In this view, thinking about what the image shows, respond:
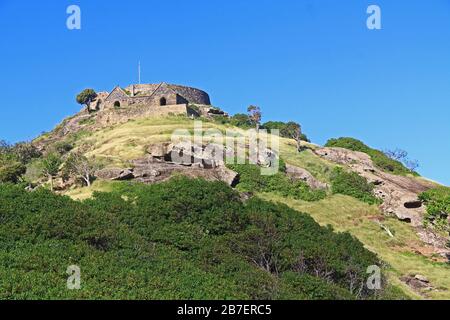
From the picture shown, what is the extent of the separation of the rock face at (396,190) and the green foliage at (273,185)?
246 inches

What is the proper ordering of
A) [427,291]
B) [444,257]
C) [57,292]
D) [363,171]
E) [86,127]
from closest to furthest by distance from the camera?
[57,292], [427,291], [444,257], [363,171], [86,127]

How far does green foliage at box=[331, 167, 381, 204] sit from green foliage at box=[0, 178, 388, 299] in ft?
52.7

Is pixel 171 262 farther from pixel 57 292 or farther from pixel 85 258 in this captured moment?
pixel 57 292

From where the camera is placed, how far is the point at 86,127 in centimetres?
7700

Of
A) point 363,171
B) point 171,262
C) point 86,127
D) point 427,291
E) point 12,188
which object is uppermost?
point 86,127

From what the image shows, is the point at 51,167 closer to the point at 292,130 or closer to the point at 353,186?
the point at 353,186

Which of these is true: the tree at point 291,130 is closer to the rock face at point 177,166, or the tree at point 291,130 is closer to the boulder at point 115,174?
the rock face at point 177,166

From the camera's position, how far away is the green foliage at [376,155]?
65.2 meters

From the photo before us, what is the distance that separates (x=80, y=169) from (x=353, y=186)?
80.3ft

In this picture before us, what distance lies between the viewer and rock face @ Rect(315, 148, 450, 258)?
46316 millimetres

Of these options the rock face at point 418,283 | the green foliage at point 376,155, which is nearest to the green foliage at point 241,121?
the green foliage at point 376,155

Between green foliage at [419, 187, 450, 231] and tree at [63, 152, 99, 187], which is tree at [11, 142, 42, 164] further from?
green foliage at [419, 187, 450, 231]
